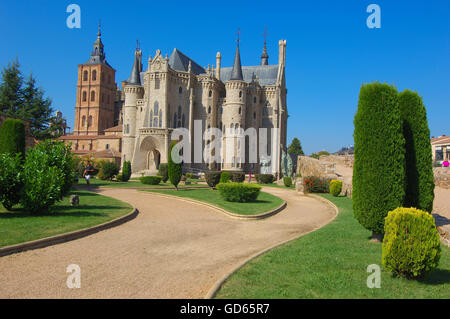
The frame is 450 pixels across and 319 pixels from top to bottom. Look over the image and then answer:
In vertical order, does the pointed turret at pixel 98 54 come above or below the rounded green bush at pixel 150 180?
above

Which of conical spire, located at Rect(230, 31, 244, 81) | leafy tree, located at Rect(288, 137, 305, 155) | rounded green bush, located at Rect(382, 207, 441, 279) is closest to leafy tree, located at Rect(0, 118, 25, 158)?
rounded green bush, located at Rect(382, 207, 441, 279)

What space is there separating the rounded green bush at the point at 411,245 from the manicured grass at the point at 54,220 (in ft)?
26.9

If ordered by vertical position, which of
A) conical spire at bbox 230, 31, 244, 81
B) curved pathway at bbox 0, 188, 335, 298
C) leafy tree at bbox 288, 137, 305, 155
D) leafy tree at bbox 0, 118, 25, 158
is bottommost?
curved pathway at bbox 0, 188, 335, 298

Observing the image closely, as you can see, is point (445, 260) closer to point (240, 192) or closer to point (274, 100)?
point (240, 192)

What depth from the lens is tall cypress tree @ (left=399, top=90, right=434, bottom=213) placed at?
29.0 feet

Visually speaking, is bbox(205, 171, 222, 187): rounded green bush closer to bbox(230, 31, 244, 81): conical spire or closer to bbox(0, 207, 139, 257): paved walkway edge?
bbox(0, 207, 139, 257): paved walkway edge

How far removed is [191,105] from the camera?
47.3m

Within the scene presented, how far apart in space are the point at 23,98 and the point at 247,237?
40.8 meters

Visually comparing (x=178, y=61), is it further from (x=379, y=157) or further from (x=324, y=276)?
(x=324, y=276)

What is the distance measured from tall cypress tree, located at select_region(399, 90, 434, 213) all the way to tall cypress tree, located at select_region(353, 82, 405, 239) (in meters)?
1.05

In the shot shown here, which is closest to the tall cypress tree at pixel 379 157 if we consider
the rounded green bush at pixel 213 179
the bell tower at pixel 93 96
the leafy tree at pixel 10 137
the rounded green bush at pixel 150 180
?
the leafy tree at pixel 10 137

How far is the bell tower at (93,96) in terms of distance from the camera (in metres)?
73.4

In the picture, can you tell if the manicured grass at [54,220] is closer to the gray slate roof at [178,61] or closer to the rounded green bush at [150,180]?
the rounded green bush at [150,180]

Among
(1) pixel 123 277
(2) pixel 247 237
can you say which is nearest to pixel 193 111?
(2) pixel 247 237
